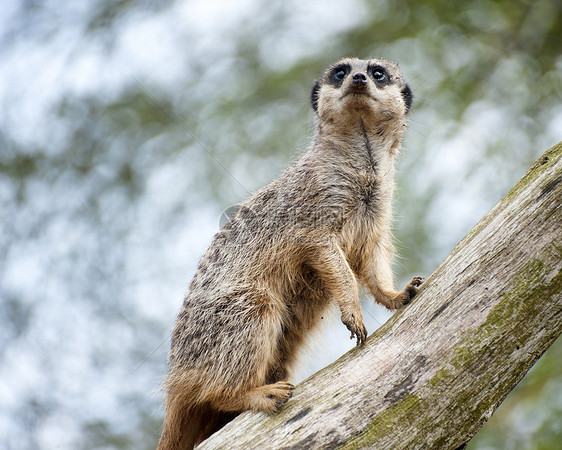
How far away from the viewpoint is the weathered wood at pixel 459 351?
3.21m

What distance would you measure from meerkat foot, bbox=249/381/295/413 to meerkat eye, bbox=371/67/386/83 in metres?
2.78

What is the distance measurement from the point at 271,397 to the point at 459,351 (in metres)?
1.14

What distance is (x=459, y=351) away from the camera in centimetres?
328

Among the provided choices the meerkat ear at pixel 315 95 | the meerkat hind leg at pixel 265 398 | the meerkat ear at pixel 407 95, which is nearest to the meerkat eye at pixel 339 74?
the meerkat ear at pixel 315 95

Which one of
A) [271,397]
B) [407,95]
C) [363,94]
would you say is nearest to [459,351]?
[271,397]

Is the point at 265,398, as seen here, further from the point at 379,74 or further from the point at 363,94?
the point at 379,74

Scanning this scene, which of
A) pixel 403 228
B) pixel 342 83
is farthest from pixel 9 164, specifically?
pixel 342 83

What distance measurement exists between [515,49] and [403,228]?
3566mm

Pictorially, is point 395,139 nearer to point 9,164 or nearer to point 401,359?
point 401,359

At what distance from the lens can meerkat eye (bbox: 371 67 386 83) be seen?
5.31 metres

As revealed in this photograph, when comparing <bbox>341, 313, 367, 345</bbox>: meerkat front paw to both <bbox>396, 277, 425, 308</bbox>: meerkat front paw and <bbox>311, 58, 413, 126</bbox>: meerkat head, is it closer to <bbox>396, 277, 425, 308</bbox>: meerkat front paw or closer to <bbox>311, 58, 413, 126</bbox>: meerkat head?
<bbox>396, 277, 425, 308</bbox>: meerkat front paw

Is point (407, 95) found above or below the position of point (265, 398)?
above

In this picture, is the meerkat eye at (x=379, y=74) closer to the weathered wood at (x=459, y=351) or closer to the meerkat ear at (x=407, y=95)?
the meerkat ear at (x=407, y=95)

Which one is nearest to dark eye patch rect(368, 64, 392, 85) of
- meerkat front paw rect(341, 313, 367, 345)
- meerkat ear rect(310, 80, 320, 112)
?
meerkat ear rect(310, 80, 320, 112)
